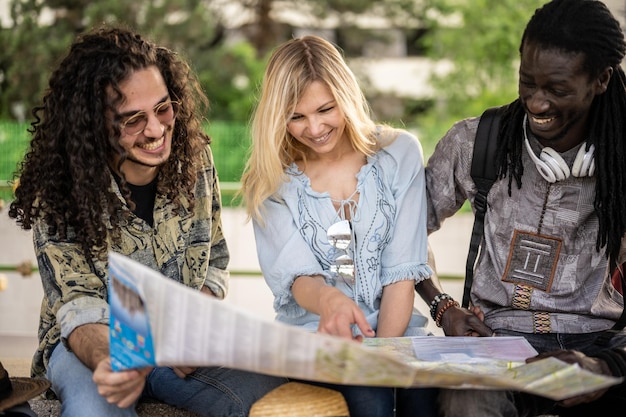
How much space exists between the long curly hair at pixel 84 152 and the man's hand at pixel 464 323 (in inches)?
39.1

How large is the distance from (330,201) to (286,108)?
0.35 m

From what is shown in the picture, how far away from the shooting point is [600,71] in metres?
2.81

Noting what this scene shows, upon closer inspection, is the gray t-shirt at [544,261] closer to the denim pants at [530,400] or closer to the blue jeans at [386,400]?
the denim pants at [530,400]

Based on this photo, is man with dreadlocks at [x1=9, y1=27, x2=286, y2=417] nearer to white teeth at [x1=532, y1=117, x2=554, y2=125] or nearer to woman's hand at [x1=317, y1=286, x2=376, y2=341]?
woman's hand at [x1=317, y1=286, x2=376, y2=341]

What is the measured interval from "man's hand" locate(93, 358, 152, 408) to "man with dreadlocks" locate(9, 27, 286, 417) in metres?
0.21

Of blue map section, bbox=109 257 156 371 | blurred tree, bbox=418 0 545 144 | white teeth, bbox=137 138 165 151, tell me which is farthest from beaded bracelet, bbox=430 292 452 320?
blurred tree, bbox=418 0 545 144

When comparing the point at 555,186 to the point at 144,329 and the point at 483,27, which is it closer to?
the point at 144,329

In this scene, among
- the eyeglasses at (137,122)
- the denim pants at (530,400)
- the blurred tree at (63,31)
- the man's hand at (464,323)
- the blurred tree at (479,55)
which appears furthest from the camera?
the blurred tree at (63,31)

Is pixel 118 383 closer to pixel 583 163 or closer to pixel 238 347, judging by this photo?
pixel 238 347

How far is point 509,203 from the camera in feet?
10.1

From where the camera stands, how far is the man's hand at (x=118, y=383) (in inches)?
93.4

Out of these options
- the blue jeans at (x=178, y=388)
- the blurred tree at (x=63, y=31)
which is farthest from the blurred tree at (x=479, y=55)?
the blue jeans at (x=178, y=388)

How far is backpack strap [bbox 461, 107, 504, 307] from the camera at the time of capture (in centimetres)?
311

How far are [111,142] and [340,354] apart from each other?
4.06 feet
